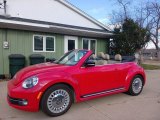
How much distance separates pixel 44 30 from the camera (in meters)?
10.6

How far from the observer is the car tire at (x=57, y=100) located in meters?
4.06

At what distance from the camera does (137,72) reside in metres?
6.06

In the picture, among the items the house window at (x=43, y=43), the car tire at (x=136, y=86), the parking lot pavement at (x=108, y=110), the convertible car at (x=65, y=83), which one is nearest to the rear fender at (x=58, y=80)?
the convertible car at (x=65, y=83)

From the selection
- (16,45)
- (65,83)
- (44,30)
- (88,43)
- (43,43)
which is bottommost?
(65,83)

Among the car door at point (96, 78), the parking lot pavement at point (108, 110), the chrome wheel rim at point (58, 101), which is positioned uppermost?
the car door at point (96, 78)

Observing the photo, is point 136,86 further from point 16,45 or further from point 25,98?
point 16,45

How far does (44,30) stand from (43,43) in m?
0.79

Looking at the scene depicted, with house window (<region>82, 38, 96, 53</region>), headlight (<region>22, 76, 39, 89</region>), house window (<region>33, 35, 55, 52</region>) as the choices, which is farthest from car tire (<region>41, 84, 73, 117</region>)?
house window (<region>82, 38, 96, 53</region>)

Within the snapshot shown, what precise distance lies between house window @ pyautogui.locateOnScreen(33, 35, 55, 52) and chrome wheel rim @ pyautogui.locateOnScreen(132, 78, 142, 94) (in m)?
6.46

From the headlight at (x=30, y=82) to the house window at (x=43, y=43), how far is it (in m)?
6.78

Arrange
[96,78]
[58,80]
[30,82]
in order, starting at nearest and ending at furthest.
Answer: [30,82], [58,80], [96,78]

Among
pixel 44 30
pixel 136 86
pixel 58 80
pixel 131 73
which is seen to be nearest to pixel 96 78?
pixel 58 80

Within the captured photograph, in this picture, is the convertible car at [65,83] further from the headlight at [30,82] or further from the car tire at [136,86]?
the car tire at [136,86]

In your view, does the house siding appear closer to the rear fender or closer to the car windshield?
the car windshield
